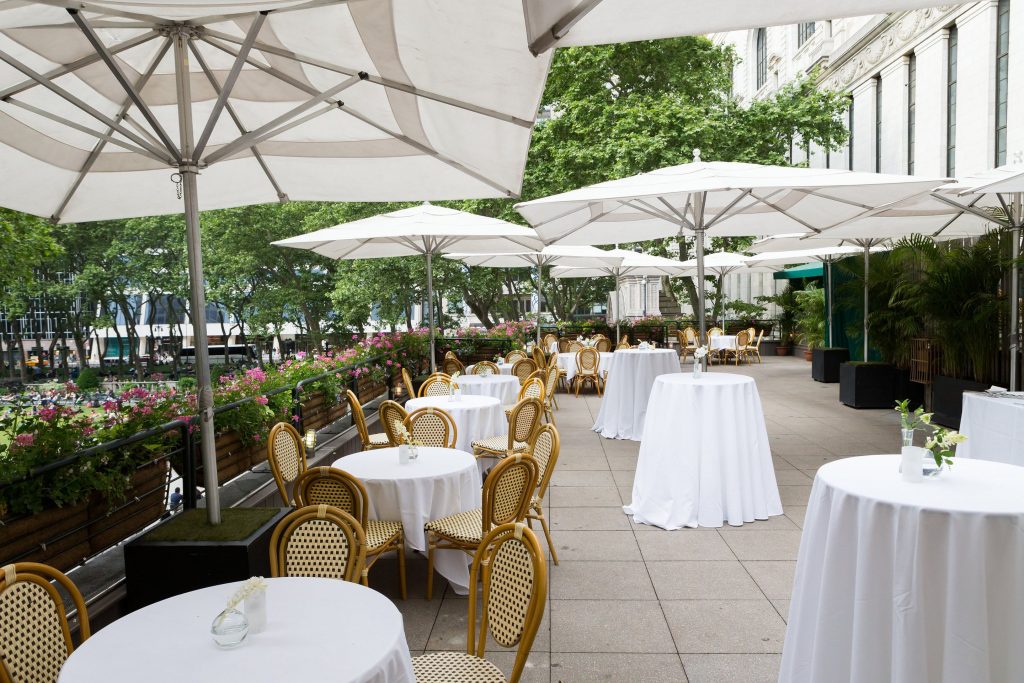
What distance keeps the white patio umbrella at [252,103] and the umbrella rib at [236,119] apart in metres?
0.01

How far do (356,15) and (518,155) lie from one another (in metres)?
1.27

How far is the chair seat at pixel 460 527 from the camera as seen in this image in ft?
14.2

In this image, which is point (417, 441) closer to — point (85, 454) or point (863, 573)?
point (85, 454)

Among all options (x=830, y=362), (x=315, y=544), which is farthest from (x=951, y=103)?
(x=315, y=544)

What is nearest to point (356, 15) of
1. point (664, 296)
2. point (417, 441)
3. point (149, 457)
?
point (149, 457)

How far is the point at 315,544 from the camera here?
3.24 metres

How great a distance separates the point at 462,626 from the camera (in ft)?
13.2

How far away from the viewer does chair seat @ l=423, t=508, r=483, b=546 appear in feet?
14.2

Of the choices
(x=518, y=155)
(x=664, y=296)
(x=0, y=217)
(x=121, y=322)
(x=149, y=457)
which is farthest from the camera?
(x=121, y=322)

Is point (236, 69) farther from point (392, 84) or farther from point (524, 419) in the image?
point (524, 419)

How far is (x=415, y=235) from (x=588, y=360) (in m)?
7.23

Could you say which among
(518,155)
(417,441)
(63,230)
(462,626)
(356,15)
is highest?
(63,230)

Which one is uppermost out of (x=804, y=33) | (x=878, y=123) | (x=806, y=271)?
(x=804, y=33)

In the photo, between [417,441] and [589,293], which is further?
[589,293]
